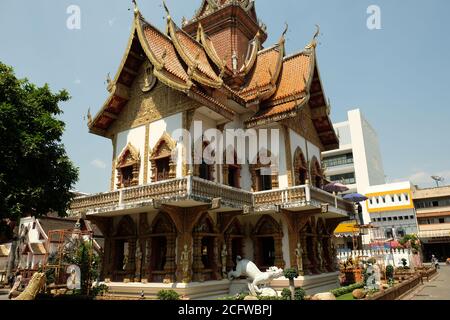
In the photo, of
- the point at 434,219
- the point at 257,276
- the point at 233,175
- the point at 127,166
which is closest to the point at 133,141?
the point at 127,166

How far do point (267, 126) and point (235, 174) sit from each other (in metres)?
2.52

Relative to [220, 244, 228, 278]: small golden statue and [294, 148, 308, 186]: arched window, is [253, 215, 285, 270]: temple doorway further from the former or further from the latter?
[294, 148, 308, 186]: arched window

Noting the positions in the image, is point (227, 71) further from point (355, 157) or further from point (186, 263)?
point (355, 157)

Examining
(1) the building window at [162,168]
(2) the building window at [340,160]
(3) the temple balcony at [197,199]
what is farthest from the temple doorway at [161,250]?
(2) the building window at [340,160]

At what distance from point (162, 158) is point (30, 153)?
453 cm

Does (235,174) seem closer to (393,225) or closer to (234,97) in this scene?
(234,97)

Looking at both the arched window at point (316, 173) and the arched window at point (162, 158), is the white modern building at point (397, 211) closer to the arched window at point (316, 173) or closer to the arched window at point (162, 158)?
the arched window at point (316, 173)

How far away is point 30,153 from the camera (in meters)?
10.9

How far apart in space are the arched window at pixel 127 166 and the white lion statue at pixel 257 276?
5.64 metres

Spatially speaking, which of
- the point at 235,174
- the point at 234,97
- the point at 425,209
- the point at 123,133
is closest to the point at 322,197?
the point at 235,174
